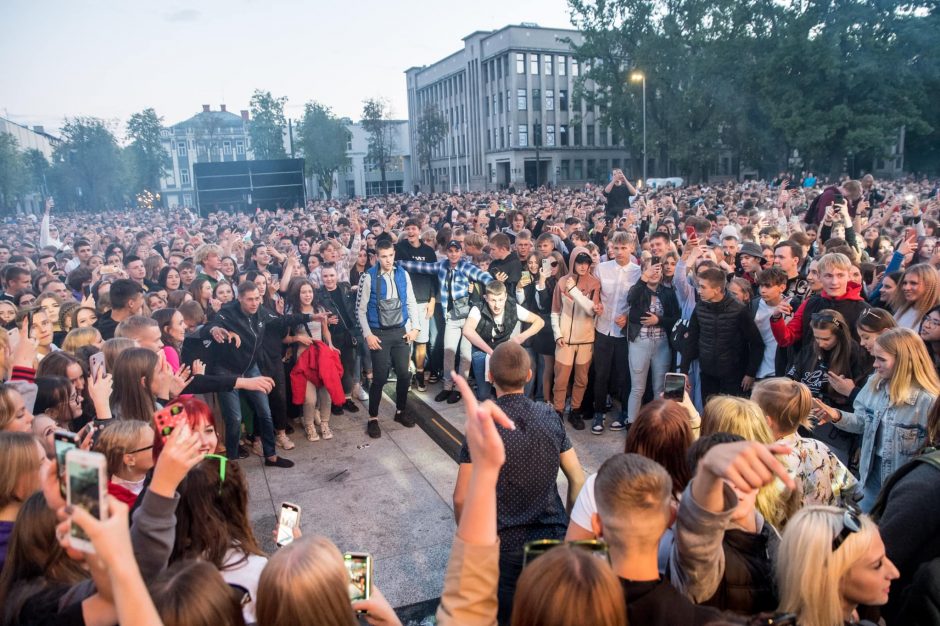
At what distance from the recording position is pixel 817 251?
28.8ft

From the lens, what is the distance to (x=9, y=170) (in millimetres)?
39062

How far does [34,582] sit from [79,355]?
2908 millimetres

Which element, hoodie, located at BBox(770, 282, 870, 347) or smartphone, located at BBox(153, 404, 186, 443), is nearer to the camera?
smartphone, located at BBox(153, 404, 186, 443)

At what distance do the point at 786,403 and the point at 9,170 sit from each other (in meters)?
47.5

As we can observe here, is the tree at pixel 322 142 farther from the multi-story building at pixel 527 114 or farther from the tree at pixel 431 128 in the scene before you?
the multi-story building at pixel 527 114

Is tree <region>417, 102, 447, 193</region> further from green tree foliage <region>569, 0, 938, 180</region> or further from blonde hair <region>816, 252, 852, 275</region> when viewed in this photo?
blonde hair <region>816, 252, 852, 275</region>

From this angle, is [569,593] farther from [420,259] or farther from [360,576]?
[420,259]

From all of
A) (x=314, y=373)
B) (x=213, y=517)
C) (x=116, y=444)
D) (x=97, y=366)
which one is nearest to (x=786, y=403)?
(x=213, y=517)

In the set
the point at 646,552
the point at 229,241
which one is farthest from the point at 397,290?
the point at 229,241

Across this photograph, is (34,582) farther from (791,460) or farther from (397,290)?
(397,290)

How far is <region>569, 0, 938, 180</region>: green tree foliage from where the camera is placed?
131 feet

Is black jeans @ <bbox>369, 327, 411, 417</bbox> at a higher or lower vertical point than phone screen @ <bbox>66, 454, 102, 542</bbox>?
lower

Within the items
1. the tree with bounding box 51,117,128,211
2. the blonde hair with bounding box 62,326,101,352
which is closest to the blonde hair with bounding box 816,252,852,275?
the blonde hair with bounding box 62,326,101,352

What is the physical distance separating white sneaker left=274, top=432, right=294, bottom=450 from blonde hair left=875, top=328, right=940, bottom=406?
17.7ft
